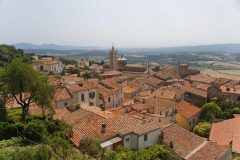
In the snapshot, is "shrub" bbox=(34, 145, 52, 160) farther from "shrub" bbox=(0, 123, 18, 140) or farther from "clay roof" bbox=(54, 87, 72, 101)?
"clay roof" bbox=(54, 87, 72, 101)

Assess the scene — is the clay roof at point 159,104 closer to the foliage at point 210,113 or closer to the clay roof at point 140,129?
the foliage at point 210,113

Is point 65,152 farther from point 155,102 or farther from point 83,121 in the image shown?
point 155,102

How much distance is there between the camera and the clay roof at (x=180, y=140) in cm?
2324

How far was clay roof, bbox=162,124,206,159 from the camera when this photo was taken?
2324 centimetres

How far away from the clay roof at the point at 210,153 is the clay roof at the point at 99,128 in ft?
18.6

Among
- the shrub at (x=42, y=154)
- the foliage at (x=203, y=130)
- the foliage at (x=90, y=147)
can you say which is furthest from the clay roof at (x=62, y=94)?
the shrub at (x=42, y=154)

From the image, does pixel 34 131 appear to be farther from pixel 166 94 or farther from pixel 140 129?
pixel 166 94

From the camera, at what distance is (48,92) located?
79.1ft

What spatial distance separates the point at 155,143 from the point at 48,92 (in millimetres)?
9104

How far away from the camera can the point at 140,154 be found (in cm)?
1902

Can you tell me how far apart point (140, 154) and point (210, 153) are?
20.4 ft

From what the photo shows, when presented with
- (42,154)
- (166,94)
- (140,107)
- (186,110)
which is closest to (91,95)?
(140,107)

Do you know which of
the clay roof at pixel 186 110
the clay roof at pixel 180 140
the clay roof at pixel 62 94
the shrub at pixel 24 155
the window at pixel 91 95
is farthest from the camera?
the clay roof at pixel 186 110

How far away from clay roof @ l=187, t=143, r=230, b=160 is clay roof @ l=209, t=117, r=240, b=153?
2.66m
